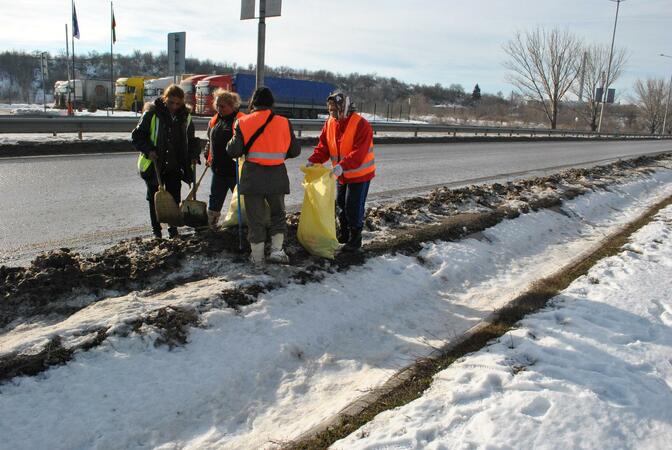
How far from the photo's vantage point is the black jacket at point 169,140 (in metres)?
5.40

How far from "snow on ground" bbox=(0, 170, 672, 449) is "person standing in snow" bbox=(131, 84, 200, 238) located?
137cm

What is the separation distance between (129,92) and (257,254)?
4425cm

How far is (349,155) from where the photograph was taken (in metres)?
5.48

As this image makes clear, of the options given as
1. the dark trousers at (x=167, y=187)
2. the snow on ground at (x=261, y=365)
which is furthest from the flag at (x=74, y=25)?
the snow on ground at (x=261, y=365)

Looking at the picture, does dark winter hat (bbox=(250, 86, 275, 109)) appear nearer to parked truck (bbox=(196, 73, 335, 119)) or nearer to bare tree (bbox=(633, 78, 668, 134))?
parked truck (bbox=(196, 73, 335, 119))

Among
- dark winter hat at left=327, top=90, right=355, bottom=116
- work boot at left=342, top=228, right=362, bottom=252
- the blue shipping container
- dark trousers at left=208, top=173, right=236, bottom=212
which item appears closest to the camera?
dark winter hat at left=327, top=90, right=355, bottom=116

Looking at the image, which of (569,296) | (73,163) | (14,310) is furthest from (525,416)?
(73,163)

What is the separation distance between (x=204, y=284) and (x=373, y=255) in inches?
82.1

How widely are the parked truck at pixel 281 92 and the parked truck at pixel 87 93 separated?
50.8 feet

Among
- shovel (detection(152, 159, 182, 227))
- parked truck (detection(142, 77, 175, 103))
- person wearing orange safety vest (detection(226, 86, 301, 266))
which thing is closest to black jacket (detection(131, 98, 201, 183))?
shovel (detection(152, 159, 182, 227))

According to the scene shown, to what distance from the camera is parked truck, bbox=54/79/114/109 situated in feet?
155

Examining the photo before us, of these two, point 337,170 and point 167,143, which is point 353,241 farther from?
point 167,143

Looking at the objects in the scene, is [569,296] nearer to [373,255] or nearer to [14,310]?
[373,255]

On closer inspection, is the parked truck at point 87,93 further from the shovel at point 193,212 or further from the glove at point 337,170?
the glove at point 337,170
